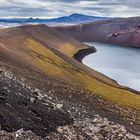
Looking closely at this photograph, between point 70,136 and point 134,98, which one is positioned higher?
point 70,136

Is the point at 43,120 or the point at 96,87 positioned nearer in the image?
the point at 43,120

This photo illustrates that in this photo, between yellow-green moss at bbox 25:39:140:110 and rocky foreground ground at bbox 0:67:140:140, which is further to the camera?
yellow-green moss at bbox 25:39:140:110

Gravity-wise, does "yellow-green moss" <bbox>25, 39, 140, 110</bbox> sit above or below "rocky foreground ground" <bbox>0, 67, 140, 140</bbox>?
below

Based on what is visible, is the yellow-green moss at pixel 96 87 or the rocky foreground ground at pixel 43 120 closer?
the rocky foreground ground at pixel 43 120

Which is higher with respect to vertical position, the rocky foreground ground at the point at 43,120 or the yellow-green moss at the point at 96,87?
Result: the rocky foreground ground at the point at 43,120

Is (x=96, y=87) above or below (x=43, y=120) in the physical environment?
below

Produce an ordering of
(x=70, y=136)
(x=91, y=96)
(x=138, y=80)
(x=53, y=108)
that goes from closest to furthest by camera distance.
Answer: (x=70, y=136), (x=53, y=108), (x=91, y=96), (x=138, y=80)

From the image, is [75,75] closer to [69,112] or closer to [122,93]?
[122,93]

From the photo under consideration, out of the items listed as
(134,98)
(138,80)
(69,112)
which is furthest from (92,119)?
(138,80)
